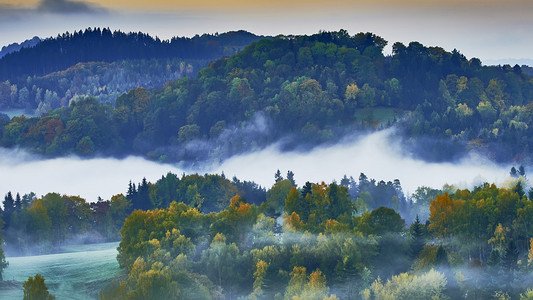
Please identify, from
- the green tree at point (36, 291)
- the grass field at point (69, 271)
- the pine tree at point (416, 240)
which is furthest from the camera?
the grass field at point (69, 271)

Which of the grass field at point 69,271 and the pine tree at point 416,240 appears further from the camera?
the grass field at point 69,271

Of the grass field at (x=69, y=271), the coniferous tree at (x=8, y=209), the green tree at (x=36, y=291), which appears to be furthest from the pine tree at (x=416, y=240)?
the coniferous tree at (x=8, y=209)

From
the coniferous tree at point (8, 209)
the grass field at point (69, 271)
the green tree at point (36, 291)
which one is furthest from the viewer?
the coniferous tree at point (8, 209)

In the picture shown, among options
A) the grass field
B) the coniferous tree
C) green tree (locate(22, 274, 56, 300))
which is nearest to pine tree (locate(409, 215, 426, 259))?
the grass field

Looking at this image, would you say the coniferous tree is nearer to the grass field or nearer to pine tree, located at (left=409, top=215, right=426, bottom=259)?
the grass field

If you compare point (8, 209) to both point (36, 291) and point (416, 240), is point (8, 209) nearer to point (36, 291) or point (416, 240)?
point (36, 291)

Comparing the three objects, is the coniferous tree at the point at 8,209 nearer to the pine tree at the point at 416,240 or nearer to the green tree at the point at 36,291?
the green tree at the point at 36,291

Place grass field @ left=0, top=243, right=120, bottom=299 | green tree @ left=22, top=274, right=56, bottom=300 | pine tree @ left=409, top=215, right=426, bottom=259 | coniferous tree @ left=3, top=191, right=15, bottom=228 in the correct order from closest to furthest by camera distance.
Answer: green tree @ left=22, top=274, right=56, bottom=300, pine tree @ left=409, top=215, right=426, bottom=259, grass field @ left=0, top=243, right=120, bottom=299, coniferous tree @ left=3, top=191, right=15, bottom=228

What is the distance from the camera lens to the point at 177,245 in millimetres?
133500

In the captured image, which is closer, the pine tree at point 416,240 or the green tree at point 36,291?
the green tree at point 36,291

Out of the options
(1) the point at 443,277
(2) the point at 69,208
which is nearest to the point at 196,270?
(1) the point at 443,277

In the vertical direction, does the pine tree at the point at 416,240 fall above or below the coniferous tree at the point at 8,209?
below

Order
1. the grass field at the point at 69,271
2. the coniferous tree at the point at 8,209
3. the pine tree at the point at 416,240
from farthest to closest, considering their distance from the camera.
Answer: the coniferous tree at the point at 8,209 < the grass field at the point at 69,271 < the pine tree at the point at 416,240

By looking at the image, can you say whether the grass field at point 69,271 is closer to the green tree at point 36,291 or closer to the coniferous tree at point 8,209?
the green tree at point 36,291
